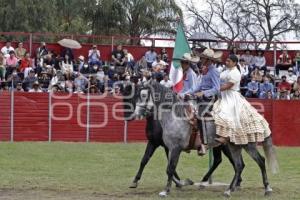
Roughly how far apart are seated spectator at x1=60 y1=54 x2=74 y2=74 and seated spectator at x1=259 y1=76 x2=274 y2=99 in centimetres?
641

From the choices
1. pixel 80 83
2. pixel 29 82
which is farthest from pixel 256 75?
pixel 29 82

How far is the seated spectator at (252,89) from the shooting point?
23859 millimetres

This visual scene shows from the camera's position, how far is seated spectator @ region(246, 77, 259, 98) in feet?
78.3

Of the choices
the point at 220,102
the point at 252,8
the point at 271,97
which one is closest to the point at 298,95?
the point at 271,97

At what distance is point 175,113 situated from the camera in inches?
422

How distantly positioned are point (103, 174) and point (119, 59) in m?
12.2

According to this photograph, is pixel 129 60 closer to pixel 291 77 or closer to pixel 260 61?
pixel 260 61

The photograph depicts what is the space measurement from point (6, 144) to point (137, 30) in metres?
19.2

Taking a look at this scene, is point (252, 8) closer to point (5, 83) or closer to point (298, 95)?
point (298, 95)

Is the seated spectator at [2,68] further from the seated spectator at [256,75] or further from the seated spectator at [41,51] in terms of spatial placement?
the seated spectator at [256,75]

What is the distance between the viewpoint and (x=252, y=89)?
23859 mm

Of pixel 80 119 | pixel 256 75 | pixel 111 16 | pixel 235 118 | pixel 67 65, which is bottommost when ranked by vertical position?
pixel 80 119

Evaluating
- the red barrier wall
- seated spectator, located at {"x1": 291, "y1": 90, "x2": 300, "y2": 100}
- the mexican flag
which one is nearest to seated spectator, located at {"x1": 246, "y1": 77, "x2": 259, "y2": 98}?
the red barrier wall

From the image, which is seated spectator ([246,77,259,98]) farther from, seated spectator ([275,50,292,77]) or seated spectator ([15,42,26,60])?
seated spectator ([15,42,26,60])
